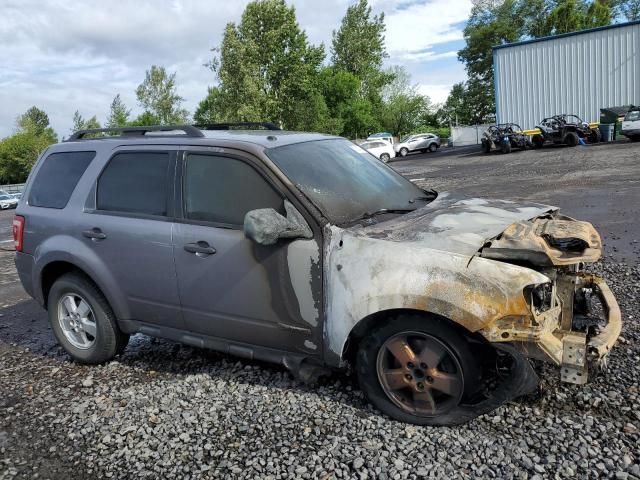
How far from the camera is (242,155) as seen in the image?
366 centimetres

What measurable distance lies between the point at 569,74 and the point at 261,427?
33.3 m

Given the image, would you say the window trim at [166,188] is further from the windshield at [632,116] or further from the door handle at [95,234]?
the windshield at [632,116]

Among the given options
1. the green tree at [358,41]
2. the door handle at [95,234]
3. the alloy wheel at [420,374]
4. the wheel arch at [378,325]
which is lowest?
the alloy wheel at [420,374]

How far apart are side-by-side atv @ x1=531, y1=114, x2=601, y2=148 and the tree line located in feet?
69.2

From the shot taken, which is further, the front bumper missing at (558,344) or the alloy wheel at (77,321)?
the alloy wheel at (77,321)

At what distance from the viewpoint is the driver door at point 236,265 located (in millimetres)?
3381

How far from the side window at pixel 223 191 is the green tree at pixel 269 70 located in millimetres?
37500

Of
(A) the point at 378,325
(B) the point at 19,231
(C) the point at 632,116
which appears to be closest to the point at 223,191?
(A) the point at 378,325

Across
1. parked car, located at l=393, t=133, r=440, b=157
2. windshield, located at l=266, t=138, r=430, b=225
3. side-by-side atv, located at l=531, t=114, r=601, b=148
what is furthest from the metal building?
windshield, located at l=266, t=138, r=430, b=225

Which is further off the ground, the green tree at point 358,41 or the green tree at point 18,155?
the green tree at point 358,41

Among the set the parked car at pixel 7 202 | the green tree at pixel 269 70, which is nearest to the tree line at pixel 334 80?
the green tree at pixel 269 70

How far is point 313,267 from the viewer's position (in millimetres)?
3297

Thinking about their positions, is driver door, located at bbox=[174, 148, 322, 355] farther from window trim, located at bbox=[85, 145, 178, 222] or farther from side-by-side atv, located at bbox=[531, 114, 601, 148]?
side-by-side atv, located at bbox=[531, 114, 601, 148]

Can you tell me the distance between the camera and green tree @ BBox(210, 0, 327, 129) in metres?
41.0
